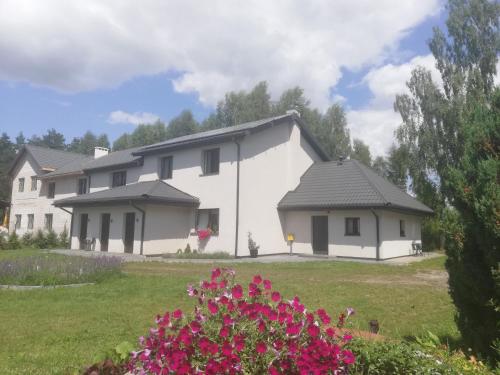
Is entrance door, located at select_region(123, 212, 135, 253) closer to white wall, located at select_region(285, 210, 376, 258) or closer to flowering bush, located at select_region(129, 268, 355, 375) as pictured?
white wall, located at select_region(285, 210, 376, 258)

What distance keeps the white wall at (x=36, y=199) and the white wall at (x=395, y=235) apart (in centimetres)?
2259

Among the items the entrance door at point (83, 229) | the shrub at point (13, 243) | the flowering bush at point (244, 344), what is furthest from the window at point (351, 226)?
the shrub at point (13, 243)

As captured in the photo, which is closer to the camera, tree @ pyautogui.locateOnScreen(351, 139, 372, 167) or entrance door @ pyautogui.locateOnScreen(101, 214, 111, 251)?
entrance door @ pyautogui.locateOnScreen(101, 214, 111, 251)

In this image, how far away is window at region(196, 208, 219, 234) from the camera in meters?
20.9

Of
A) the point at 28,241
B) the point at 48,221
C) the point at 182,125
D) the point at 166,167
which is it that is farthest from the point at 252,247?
the point at 182,125

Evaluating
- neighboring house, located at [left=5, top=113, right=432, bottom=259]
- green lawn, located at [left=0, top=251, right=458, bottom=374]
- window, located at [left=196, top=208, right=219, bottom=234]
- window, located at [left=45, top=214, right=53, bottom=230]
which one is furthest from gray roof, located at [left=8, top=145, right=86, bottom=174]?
green lawn, located at [left=0, top=251, right=458, bottom=374]

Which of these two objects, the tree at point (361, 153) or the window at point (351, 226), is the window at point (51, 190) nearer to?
the window at point (351, 226)

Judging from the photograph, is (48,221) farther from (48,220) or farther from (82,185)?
(82,185)

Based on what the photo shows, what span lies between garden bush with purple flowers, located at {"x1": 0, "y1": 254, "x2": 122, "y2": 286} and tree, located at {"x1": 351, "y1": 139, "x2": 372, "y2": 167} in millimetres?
37463

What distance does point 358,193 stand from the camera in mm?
20250

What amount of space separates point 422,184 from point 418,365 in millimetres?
30283

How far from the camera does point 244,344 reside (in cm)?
290

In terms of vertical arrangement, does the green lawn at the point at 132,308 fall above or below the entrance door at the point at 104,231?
below

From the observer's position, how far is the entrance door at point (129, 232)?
21.4 metres
